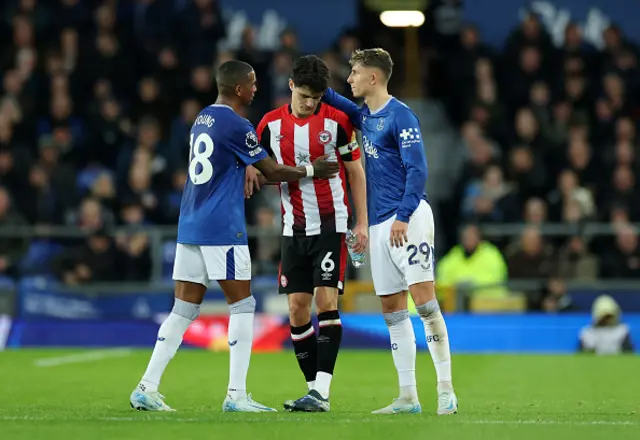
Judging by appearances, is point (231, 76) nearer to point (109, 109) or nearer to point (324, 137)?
→ point (324, 137)

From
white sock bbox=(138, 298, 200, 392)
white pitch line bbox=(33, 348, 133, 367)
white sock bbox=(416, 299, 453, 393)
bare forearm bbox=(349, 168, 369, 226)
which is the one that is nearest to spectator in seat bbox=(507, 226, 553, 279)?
white pitch line bbox=(33, 348, 133, 367)

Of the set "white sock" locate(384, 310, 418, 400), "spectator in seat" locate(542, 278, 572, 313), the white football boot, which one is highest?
"spectator in seat" locate(542, 278, 572, 313)

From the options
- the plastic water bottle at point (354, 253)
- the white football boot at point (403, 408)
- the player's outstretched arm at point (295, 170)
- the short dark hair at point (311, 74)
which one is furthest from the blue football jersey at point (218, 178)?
the white football boot at point (403, 408)

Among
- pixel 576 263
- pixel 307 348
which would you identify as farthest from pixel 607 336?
pixel 307 348

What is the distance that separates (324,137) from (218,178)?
2.96ft

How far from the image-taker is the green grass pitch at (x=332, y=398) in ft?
24.7

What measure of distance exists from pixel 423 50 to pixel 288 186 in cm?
1254

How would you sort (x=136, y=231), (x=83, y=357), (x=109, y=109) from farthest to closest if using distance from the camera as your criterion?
(x=109, y=109) → (x=136, y=231) → (x=83, y=357)

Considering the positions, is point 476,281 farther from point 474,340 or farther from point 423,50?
point 423,50

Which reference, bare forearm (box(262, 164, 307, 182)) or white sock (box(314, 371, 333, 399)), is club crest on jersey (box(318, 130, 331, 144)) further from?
white sock (box(314, 371, 333, 399))

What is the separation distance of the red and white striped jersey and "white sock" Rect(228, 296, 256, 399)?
79 centimetres

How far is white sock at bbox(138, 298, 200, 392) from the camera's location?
→ 8688mm

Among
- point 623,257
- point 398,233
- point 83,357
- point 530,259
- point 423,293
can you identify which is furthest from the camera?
point 623,257

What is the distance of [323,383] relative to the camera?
8.98 m
